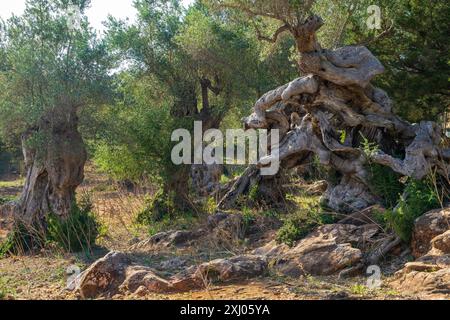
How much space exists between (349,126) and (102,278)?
6.03m

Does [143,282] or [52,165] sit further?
[52,165]

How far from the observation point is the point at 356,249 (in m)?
7.78

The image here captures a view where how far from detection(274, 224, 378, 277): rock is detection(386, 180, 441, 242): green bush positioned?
58 centimetres

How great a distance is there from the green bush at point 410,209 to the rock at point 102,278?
403cm

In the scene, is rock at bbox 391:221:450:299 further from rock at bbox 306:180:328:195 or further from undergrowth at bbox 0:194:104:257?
rock at bbox 306:180:328:195

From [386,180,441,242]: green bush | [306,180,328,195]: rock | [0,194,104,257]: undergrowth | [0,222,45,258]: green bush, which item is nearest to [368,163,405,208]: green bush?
[386,180,441,242]: green bush

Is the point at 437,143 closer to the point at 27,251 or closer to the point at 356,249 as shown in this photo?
the point at 356,249

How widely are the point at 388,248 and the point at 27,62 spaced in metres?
7.86

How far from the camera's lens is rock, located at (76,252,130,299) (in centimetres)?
721

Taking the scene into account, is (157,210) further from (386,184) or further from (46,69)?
(386,184)

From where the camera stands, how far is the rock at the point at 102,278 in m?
7.21

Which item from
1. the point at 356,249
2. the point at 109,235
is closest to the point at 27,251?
the point at 109,235

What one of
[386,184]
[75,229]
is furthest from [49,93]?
[386,184]

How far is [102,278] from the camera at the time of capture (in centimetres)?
738
